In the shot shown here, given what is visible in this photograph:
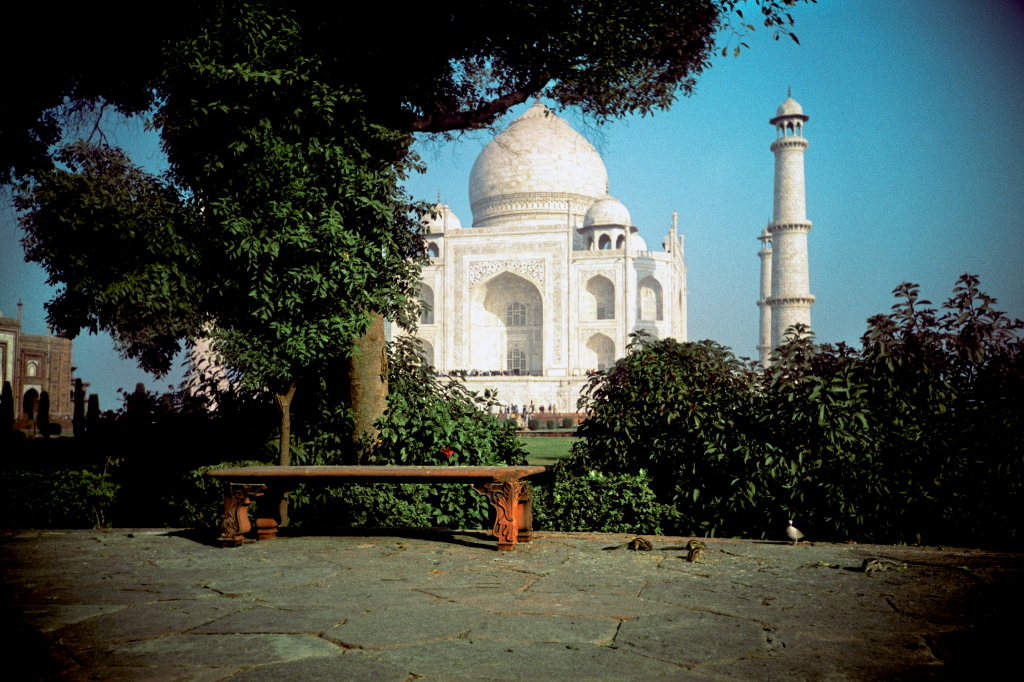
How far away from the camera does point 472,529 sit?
469cm

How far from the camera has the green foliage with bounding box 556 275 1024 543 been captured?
166 inches

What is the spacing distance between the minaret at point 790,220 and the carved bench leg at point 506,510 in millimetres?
25239

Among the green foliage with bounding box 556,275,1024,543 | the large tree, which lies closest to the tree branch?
the large tree

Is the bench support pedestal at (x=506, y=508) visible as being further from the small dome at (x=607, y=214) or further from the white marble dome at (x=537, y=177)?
the white marble dome at (x=537, y=177)

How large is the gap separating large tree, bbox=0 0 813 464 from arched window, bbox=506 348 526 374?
3048 cm

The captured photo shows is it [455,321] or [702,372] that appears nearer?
[702,372]

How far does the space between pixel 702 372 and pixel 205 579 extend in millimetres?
3007

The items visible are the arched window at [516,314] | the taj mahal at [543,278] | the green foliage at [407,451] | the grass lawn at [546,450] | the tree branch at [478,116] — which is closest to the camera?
the green foliage at [407,451]

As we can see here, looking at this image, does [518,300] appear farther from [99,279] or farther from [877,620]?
[877,620]

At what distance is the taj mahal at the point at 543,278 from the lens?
33.7 metres

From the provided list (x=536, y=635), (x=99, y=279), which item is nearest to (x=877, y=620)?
(x=536, y=635)

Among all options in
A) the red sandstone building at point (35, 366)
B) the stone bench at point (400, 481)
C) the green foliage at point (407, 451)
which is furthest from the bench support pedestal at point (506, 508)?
the red sandstone building at point (35, 366)

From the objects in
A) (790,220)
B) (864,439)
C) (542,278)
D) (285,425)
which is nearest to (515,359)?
A: (542,278)

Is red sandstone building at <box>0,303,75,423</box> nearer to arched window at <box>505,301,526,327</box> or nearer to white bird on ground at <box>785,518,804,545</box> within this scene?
arched window at <box>505,301,526,327</box>
